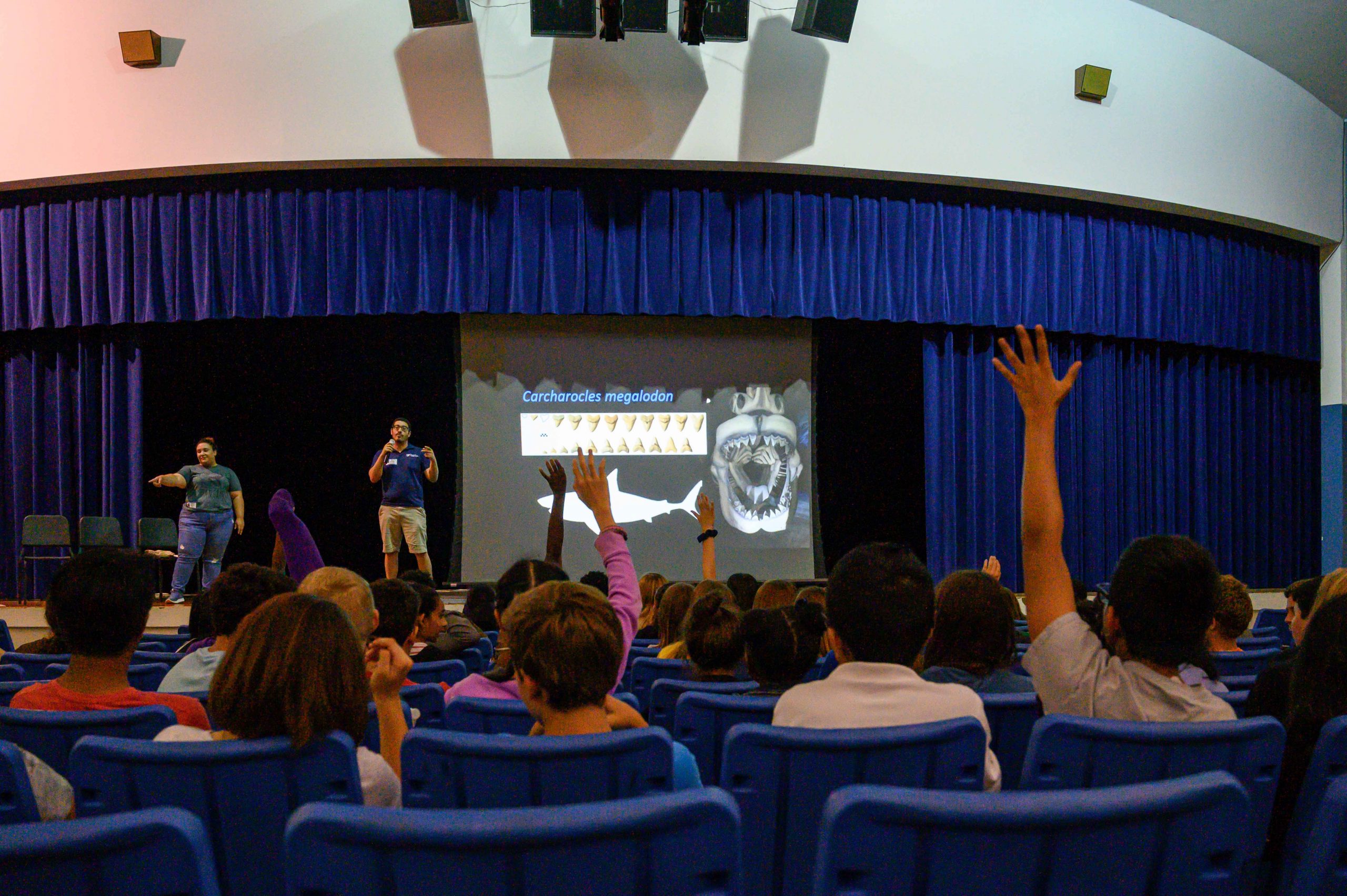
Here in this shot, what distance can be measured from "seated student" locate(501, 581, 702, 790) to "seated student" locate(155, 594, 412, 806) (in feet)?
0.79

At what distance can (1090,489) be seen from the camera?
31.8ft

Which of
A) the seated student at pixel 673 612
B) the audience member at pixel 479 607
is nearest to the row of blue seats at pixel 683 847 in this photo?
the seated student at pixel 673 612

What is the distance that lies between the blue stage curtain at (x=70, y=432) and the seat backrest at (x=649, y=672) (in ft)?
23.9

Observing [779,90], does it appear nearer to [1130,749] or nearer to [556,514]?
[556,514]

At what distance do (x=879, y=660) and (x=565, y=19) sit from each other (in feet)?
21.3

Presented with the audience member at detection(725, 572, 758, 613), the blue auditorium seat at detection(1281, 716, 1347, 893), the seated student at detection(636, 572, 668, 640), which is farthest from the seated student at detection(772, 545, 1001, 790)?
the audience member at detection(725, 572, 758, 613)

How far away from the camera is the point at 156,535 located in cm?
847

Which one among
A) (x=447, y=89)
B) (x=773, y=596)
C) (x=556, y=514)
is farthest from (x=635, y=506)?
(x=556, y=514)

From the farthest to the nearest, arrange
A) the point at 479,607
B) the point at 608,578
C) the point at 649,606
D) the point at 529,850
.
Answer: the point at 649,606 < the point at 479,607 < the point at 608,578 < the point at 529,850

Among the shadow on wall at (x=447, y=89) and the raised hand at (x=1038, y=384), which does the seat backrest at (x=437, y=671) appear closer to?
the raised hand at (x=1038, y=384)

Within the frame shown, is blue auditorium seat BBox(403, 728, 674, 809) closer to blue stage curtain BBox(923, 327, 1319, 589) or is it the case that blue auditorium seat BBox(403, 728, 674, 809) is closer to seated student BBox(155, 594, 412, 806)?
seated student BBox(155, 594, 412, 806)

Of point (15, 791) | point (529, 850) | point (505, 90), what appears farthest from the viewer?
point (505, 90)

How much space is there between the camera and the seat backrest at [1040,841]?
876 mm

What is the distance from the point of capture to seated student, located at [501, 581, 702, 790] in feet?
5.29
